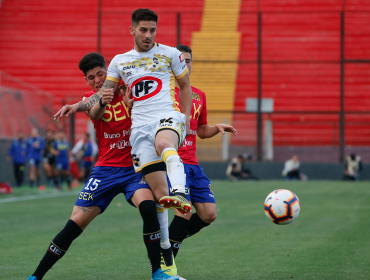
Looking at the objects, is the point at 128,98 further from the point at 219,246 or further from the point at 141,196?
the point at 219,246

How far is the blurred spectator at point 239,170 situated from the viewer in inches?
937

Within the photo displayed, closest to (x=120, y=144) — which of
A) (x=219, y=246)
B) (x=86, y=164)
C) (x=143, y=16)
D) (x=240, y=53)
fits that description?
(x=143, y=16)

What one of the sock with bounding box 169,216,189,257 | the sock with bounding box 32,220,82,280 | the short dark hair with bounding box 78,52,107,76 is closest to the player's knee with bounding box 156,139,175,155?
the sock with bounding box 32,220,82,280

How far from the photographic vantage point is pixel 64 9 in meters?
32.6

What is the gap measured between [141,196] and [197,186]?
113 centimetres

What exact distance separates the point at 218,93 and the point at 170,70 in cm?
2278

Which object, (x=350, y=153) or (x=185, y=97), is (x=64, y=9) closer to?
(x=350, y=153)

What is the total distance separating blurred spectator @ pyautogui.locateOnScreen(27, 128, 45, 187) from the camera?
68.7 feet

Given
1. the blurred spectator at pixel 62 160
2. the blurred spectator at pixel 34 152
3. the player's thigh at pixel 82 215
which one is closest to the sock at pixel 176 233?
the player's thigh at pixel 82 215

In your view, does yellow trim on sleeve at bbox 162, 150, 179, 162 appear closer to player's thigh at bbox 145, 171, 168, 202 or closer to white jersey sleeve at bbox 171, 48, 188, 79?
player's thigh at bbox 145, 171, 168, 202

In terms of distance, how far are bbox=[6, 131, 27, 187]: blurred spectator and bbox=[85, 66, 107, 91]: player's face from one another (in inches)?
623

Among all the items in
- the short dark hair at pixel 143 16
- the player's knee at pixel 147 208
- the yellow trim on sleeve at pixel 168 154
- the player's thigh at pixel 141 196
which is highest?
the short dark hair at pixel 143 16

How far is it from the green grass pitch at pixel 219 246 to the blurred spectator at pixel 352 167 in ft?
35.7

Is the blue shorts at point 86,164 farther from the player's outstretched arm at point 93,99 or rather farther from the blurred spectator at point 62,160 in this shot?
the player's outstretched arm at point 93,99
